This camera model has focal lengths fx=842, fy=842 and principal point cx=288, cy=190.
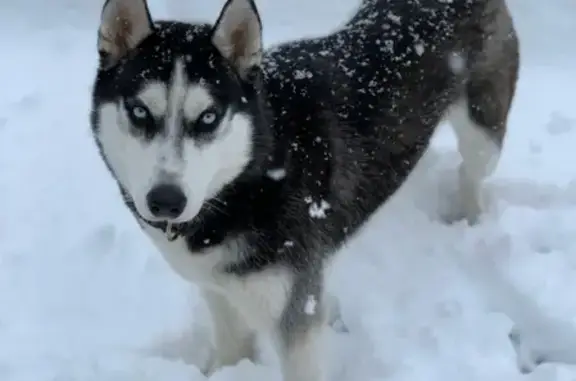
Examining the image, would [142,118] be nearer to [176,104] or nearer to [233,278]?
[176,104]

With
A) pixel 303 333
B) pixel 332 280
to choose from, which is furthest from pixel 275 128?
pixel 332 280

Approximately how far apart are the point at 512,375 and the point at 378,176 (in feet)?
3.16

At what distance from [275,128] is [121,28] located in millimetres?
589

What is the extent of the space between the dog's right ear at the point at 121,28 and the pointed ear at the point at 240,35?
0.71 feet

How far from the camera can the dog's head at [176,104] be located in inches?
94.6

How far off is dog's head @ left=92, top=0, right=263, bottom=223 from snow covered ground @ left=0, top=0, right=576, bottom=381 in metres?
1.09

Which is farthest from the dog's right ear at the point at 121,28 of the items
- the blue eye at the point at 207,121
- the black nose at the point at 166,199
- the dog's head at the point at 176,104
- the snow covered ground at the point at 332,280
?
the snow covered ground at the point at 332,280

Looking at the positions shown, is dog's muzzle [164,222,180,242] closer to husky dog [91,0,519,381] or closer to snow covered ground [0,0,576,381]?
husky dog [91,0,519,381]

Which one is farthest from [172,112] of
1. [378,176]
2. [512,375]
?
[512,375]

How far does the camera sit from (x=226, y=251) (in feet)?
8.97

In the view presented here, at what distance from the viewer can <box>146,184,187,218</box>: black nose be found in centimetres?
235

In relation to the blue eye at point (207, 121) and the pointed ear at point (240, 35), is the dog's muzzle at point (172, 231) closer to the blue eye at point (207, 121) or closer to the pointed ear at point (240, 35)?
the blue eye at point (207, 121)

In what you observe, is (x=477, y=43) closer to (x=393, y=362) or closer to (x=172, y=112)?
(x=393, y=362)

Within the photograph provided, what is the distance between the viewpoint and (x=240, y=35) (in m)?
2.56
